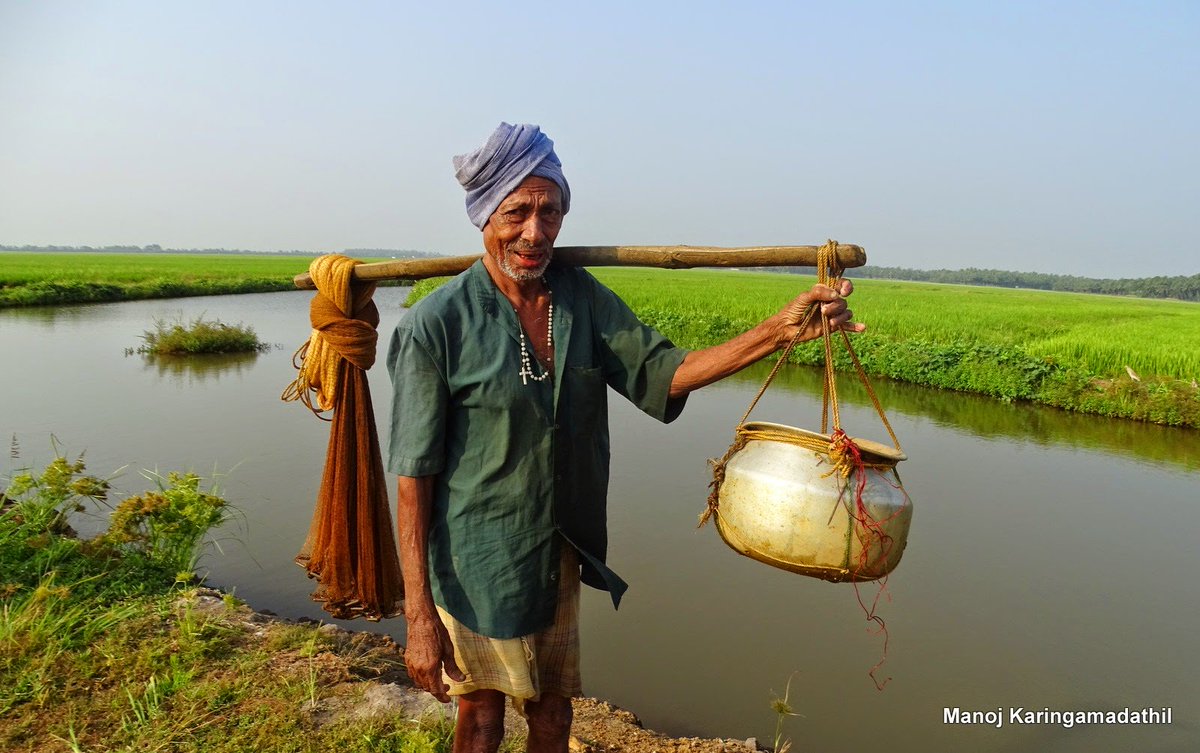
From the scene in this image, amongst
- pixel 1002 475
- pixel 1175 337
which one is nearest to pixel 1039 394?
pixel 1002 475

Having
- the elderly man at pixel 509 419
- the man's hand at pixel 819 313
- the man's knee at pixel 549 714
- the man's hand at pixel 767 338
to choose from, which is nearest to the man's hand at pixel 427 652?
the elderly man at pixel 509 419

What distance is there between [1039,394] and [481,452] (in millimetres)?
9308

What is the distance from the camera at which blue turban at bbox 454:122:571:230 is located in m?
1.60

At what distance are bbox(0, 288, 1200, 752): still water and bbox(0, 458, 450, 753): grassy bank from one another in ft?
2.17

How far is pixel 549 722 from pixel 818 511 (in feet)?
2.80

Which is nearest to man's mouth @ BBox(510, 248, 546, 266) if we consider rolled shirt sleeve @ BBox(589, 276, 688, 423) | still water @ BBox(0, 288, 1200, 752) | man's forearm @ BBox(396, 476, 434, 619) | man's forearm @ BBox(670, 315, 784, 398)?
rolled shirt sleeve @ BBox(589, 276, 688, 423)

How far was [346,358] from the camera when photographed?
7.60ft

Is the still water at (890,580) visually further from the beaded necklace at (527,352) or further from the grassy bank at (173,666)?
the beaded necklace at (527,352)

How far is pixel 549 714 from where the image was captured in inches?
72.2

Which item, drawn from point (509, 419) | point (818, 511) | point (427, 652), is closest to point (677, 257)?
point (509, 419)

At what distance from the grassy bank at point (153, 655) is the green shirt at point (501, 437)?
780 millimetres

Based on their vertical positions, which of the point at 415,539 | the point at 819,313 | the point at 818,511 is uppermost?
the point at 819,313

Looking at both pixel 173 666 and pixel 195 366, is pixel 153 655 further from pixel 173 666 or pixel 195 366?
pixel 195 366

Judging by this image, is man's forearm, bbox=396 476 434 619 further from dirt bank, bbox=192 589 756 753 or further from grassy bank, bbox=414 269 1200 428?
grassy bank, bbox=414 269 1200 428
